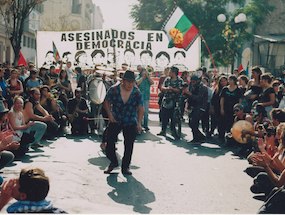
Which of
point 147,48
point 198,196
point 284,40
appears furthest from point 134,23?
point 198,196

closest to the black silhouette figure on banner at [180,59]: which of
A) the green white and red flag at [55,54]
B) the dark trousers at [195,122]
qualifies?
the green white and red flag at [55,54]

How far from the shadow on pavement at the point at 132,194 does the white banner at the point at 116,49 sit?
1053 centimetres

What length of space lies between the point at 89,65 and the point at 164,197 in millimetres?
11419

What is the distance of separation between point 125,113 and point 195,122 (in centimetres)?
437

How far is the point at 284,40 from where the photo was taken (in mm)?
30531

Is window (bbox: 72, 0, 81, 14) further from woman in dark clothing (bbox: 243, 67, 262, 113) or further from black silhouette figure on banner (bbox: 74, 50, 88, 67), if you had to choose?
woman in dark clothing (bbox: 243, 67, 262, 113)

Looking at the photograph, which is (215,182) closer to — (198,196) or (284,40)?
(198,196)

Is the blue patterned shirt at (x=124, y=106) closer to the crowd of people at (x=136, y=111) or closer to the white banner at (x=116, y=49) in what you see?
the crowd of people at (x=136, y=111)

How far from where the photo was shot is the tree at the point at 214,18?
35.9 metres

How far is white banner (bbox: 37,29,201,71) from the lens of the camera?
17750 mm

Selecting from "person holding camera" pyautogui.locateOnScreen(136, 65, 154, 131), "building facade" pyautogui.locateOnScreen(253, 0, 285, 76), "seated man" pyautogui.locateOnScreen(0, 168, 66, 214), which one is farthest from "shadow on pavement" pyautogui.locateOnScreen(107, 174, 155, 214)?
"building facade" pyautogui.locateOnScreen(253, 0, 285, 76)

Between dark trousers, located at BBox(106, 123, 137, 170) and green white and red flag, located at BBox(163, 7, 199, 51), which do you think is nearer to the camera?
dark trousers, located at BBox(106, 123, 137, 170)

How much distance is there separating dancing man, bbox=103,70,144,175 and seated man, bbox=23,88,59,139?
2.67 metres

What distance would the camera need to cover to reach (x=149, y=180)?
7582mm
